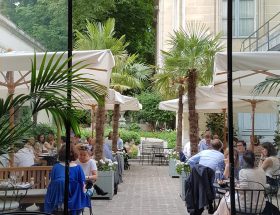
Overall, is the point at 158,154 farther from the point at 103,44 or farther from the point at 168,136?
the point at 103,44

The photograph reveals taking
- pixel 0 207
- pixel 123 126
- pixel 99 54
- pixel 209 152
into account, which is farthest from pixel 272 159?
pixel 123 126

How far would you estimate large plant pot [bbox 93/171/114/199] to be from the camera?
39.5 ft

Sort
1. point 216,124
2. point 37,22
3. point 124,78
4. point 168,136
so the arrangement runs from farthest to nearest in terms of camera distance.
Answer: point 168,136 → point 216,124 → point 124,78 → point 37,22

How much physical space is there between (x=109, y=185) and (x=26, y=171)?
12.5ft

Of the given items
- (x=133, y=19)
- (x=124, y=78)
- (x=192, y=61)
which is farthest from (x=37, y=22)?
(x=133, y=19)

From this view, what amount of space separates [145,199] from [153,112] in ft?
74.0

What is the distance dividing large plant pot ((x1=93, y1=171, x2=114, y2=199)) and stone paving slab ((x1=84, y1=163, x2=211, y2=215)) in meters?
0.22

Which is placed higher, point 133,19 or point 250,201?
point 133,19

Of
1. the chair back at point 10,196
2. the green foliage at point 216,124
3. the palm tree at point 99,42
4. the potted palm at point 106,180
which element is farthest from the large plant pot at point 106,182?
the green foliage at point 216,124

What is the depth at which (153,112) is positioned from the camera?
1361 inches

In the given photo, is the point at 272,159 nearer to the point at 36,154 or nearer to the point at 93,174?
the point at 93,174

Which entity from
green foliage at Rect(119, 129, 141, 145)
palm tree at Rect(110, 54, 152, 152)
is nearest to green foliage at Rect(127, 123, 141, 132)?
green foliage at Rect(119, 129, 141, 145)

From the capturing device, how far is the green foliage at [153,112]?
34.3 meters

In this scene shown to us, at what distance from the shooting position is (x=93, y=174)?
9.06 meters
